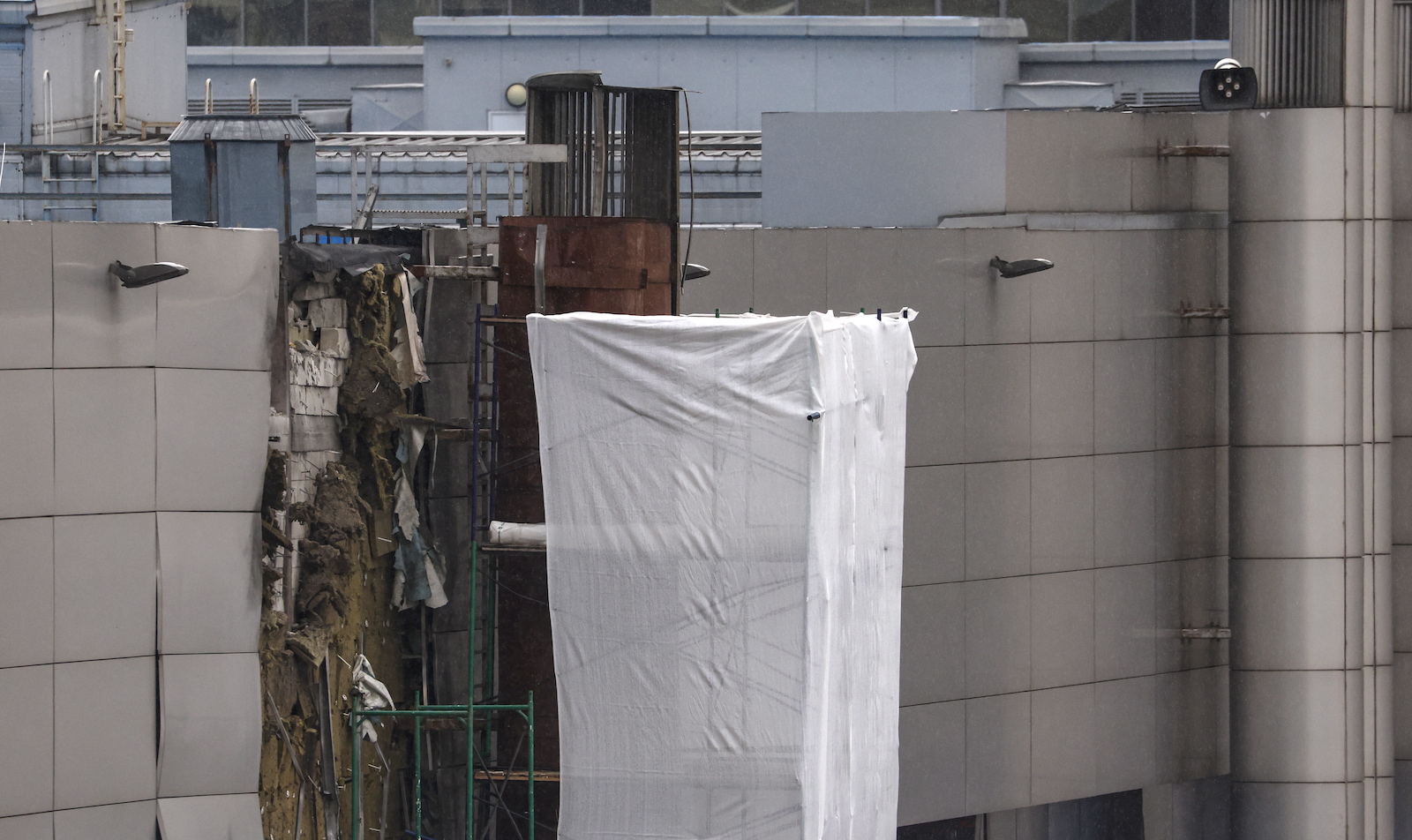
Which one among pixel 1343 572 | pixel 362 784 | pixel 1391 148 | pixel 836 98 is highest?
pixel 836 98

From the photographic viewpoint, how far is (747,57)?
29.3m

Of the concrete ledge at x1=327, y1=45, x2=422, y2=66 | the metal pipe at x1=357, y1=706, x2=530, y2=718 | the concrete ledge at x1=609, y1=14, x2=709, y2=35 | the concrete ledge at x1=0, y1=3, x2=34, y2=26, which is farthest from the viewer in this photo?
the concrete ledge at x1=327, y1=45, x2=422, y2=66

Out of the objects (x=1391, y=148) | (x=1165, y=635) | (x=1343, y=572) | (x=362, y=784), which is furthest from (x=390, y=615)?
(x=1391, y=148)

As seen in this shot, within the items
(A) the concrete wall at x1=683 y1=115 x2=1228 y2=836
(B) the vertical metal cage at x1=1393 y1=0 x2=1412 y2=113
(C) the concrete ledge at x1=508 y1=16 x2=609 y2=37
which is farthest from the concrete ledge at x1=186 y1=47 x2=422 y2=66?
(B) the vertical metal cage at x1=1393 y1=0 x2=1412 y2=113

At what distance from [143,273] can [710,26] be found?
19.1 m

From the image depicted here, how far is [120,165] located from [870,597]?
561 inches

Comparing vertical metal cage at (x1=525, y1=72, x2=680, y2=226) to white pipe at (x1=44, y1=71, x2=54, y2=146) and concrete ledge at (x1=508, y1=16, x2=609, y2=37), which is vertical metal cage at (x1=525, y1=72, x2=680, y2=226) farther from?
concrete ledge at (x1=508, y1=16, x2=609, y2=37)

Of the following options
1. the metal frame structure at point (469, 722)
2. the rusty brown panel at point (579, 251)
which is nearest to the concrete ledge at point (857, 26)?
the rusty brown panel at point (579, 251)

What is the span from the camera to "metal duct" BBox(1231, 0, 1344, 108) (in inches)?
711

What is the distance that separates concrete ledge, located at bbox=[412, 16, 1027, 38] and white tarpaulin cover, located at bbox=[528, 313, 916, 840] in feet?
58.1

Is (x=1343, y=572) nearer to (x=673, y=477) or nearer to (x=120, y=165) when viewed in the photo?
(x=673, y=477)

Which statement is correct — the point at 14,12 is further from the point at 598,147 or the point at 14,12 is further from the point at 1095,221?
the point at 1095,221

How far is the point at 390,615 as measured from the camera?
14320 mm

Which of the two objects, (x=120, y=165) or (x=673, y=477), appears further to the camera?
(x=120, y=165)
